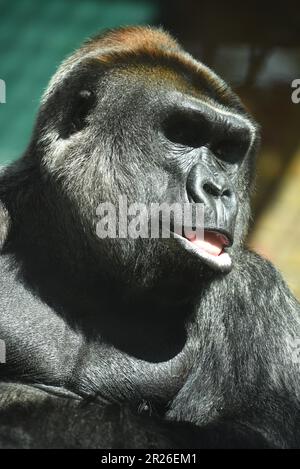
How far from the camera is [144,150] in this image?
507cm

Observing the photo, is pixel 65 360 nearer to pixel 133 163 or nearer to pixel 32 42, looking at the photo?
pixel 133 163

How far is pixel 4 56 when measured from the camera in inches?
326

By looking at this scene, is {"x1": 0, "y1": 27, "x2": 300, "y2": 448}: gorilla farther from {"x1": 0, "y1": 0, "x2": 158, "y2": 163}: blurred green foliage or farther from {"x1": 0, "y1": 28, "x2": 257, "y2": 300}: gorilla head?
{"x1": 0, "y1": 0, "x2": 158, "y2": 163}: blurred green foliage

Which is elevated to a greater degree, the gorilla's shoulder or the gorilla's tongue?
the gorilla's tongue

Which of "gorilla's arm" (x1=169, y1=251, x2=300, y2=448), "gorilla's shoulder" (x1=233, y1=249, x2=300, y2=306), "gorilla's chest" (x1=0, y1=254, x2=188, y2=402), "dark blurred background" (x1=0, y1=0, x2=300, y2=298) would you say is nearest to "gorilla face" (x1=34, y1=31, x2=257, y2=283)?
"gorilla's shoulder" (x1=233, y1=249, x2=300, y2=306)

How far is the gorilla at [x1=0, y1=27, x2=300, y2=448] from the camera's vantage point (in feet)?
16.2

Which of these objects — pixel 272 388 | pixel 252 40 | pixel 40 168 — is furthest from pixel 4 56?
pixel 272 388

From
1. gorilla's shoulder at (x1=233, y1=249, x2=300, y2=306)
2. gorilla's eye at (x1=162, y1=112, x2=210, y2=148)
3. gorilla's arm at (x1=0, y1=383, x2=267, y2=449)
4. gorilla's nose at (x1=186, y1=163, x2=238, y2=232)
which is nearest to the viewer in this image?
gorilla's arm at (x1=0, y1=383, x2=267, y2=449)

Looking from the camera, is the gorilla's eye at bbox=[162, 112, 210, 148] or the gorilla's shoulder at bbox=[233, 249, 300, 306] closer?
the gorilla's eye at bbox=[162, 112, 210, 148]

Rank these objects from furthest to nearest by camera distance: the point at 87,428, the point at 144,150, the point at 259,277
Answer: the point at 259,277
the point at 144,150
the point at 87,428

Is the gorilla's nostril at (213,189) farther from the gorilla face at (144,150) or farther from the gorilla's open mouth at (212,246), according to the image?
the gorilla's open mouth at (212,246)

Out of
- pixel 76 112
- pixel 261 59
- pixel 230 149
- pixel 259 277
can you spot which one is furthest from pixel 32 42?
pixel 259 277

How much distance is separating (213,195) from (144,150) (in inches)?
19.8

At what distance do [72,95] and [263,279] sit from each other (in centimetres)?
166
